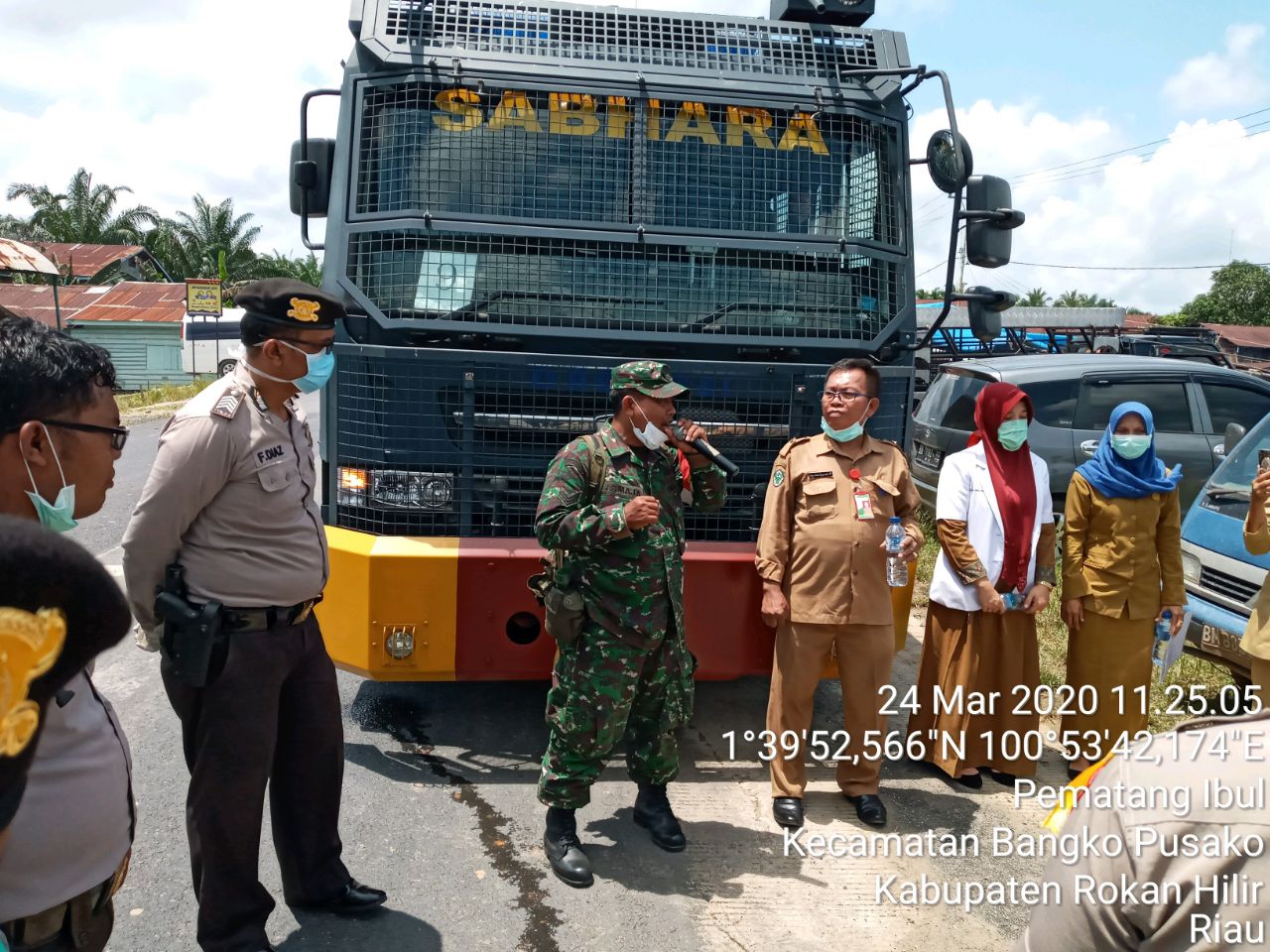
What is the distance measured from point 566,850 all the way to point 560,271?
88.8 inches

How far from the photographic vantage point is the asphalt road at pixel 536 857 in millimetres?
3004

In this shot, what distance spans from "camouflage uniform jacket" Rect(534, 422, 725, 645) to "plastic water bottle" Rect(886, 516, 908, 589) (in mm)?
881

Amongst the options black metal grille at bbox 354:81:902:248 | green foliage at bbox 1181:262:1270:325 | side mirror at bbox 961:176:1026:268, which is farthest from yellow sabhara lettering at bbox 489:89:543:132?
green foliage at bbox 1181:262:1270:325

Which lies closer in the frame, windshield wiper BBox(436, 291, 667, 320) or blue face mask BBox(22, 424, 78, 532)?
blue face mask BBox(22, 424, 78, 532)

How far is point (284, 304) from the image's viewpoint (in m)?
2.80

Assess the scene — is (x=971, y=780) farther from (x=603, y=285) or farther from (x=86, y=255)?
(x=86, y=255)

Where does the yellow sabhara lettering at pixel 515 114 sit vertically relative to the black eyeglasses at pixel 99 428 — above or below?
above

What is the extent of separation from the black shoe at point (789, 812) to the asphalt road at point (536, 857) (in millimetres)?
65

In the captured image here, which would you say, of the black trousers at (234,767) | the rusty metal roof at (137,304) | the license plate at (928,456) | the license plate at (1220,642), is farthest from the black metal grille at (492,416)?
the rusty metal roof at (137,304)

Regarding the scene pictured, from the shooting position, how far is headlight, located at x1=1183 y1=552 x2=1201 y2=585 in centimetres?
495

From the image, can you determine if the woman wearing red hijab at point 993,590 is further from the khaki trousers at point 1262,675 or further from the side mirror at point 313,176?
the side mirror at point 313,176

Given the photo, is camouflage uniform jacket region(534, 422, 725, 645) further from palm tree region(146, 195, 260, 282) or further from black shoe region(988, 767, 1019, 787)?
palm tree region(146, 195, 260, 282)

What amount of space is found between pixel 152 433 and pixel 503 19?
14.2m

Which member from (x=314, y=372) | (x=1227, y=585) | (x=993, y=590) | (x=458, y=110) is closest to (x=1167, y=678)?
(x=1227, y=585)
